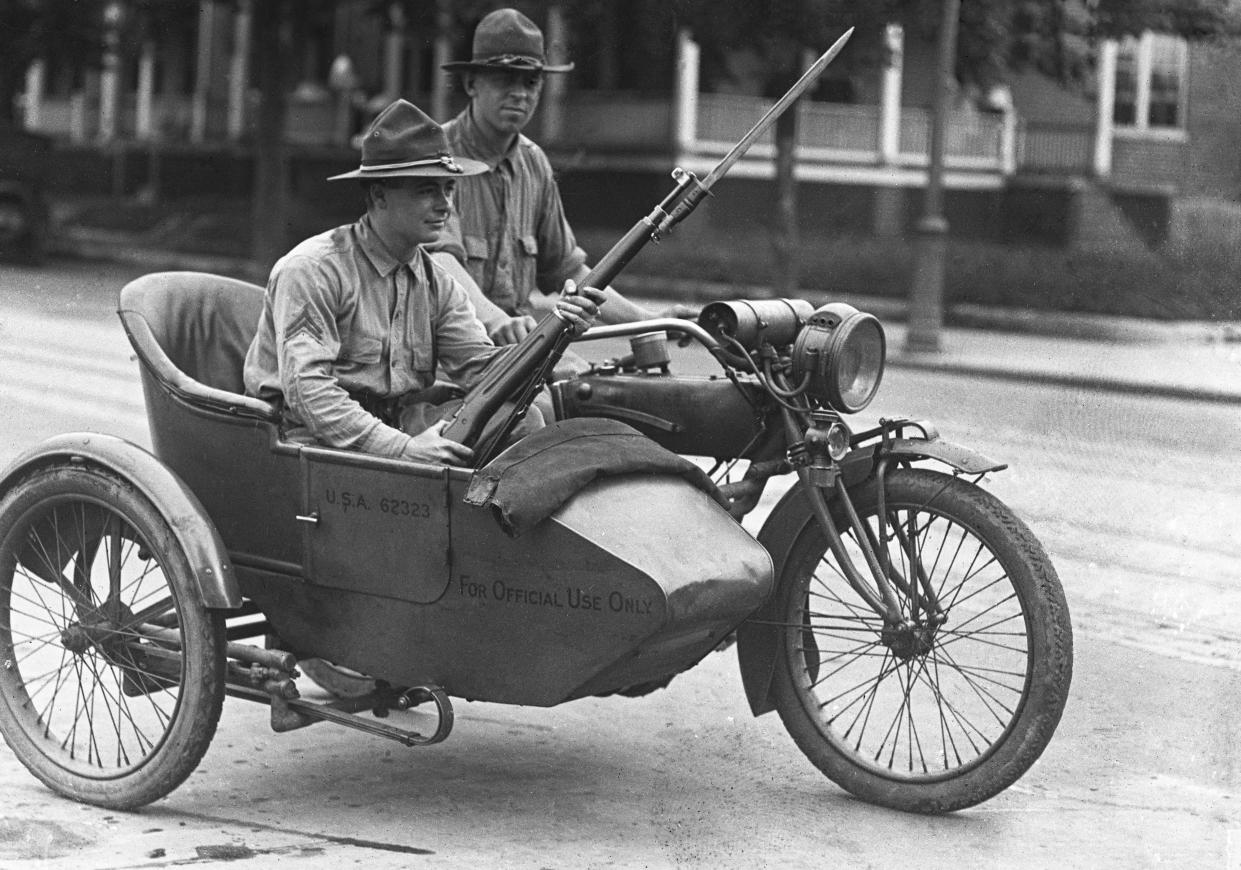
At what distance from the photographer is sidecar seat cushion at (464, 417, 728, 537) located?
4.07 m

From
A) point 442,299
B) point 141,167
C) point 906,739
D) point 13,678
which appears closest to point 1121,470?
point 906,739

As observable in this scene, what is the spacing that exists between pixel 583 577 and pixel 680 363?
773 centimetres

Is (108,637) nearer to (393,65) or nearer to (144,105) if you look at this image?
(393,65)

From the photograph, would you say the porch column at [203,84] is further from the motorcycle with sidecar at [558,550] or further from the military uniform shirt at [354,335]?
the motorcycle with sidecar at [558,550]

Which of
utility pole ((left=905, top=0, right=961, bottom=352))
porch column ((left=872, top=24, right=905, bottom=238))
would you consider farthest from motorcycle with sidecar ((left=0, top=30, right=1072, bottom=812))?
porch column ((left=872, top=24, right=905, bottom=238))

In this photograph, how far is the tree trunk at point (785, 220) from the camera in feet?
69.9

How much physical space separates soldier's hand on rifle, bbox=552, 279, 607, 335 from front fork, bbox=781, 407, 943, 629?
1.86 ft

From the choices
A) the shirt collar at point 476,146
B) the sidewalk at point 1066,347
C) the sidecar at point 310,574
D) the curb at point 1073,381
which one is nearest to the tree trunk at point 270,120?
the sidewalk at point 1066,347

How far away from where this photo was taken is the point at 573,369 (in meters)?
5.03

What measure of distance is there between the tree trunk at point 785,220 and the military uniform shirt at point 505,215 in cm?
1522

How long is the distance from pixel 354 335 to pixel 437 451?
521 millimetres

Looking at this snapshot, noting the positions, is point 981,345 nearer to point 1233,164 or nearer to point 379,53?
point 1233,164

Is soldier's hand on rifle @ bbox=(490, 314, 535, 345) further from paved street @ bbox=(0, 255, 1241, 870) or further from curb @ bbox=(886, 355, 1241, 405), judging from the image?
curb @ bbox=(886, 355, 1241, 405)

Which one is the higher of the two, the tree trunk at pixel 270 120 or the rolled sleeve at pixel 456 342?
the tree trunk at pixel 270 120
